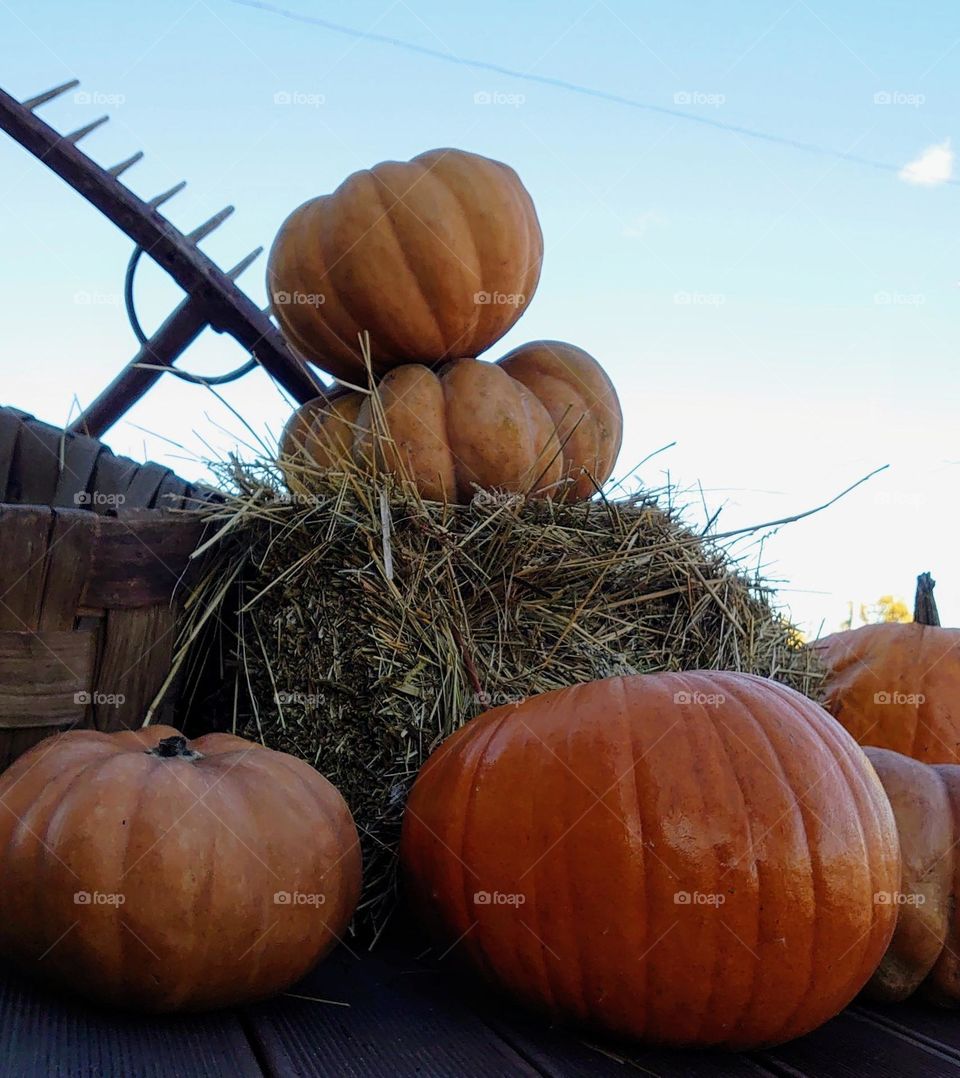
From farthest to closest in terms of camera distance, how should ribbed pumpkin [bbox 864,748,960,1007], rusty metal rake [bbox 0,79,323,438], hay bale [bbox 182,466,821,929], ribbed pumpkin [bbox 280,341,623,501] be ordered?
rusty metal rake [bbox 0,79,323,438], ribbed pumpkin [bbox 280,341,623,501], hay bale [bbox 182,466,821,929], ribbed pumpkin [bbox 864,748,960,1007]

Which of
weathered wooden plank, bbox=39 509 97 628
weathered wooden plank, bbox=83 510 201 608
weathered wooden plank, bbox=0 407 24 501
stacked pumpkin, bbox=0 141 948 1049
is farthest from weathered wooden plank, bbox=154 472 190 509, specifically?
stacked pumpkin, bbox=0 141 948 1049

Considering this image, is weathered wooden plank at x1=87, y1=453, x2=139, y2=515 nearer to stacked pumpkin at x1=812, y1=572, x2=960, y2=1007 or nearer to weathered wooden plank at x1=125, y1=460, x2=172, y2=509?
weathered wooden plank at x1=125, y1=460, x2=172, y2=509

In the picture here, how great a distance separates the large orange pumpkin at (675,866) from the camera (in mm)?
1374

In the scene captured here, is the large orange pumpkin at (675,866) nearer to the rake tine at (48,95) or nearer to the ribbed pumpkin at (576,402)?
the ribbed pumpkin at (576,402)

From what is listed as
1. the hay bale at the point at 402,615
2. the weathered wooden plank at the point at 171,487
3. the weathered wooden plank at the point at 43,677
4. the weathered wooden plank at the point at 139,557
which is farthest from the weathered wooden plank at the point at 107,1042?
the weathered wooden plank at the point at 171,487

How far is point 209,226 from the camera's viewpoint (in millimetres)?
3301

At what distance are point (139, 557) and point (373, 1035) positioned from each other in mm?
960

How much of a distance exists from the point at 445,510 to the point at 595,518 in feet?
1.22

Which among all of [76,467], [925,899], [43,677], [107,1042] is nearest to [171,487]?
[76,467]

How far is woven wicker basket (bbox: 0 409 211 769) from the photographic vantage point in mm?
1685

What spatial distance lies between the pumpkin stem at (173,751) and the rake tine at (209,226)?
208cm

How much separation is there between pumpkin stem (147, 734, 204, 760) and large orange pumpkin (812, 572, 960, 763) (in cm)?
185

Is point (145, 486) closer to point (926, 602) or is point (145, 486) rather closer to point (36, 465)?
point (36, 465)

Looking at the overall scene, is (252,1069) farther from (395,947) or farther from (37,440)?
(37,440)
